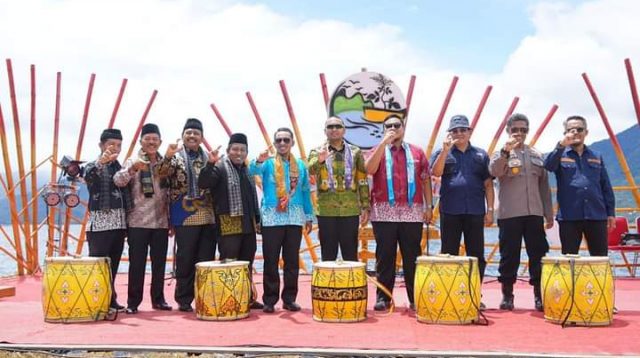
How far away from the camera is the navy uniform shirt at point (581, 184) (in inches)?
187

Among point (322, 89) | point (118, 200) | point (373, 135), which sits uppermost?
point (322, 89)

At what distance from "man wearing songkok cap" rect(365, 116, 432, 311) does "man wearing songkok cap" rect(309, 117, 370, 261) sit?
0.13m

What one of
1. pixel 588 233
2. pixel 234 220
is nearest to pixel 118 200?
pixel 234 220

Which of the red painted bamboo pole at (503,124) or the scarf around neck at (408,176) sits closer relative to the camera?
the scarf around neck at (408,176)

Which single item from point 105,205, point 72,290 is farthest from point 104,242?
point 72,290

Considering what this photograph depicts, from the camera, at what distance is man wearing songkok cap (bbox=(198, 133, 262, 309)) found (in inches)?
186

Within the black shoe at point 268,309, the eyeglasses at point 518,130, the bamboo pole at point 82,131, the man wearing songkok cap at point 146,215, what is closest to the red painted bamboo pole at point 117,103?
the bamboo pole at point 82,131

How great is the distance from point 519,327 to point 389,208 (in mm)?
1308

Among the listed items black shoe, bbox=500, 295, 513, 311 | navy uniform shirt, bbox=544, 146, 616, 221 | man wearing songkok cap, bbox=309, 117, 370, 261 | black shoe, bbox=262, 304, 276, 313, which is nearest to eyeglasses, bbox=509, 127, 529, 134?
navy uniform shirt, bbox=544, 146, 616, 221

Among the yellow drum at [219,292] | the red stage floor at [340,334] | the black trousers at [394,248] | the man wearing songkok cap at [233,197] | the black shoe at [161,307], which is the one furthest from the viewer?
the black shoe at [161,307]

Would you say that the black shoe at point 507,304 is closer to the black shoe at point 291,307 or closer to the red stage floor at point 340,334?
the red stage floor at point 340,334

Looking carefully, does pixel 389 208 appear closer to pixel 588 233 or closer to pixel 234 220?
pixel 234 220

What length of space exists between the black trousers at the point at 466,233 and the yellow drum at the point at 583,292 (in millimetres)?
762

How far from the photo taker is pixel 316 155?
4848 mm
